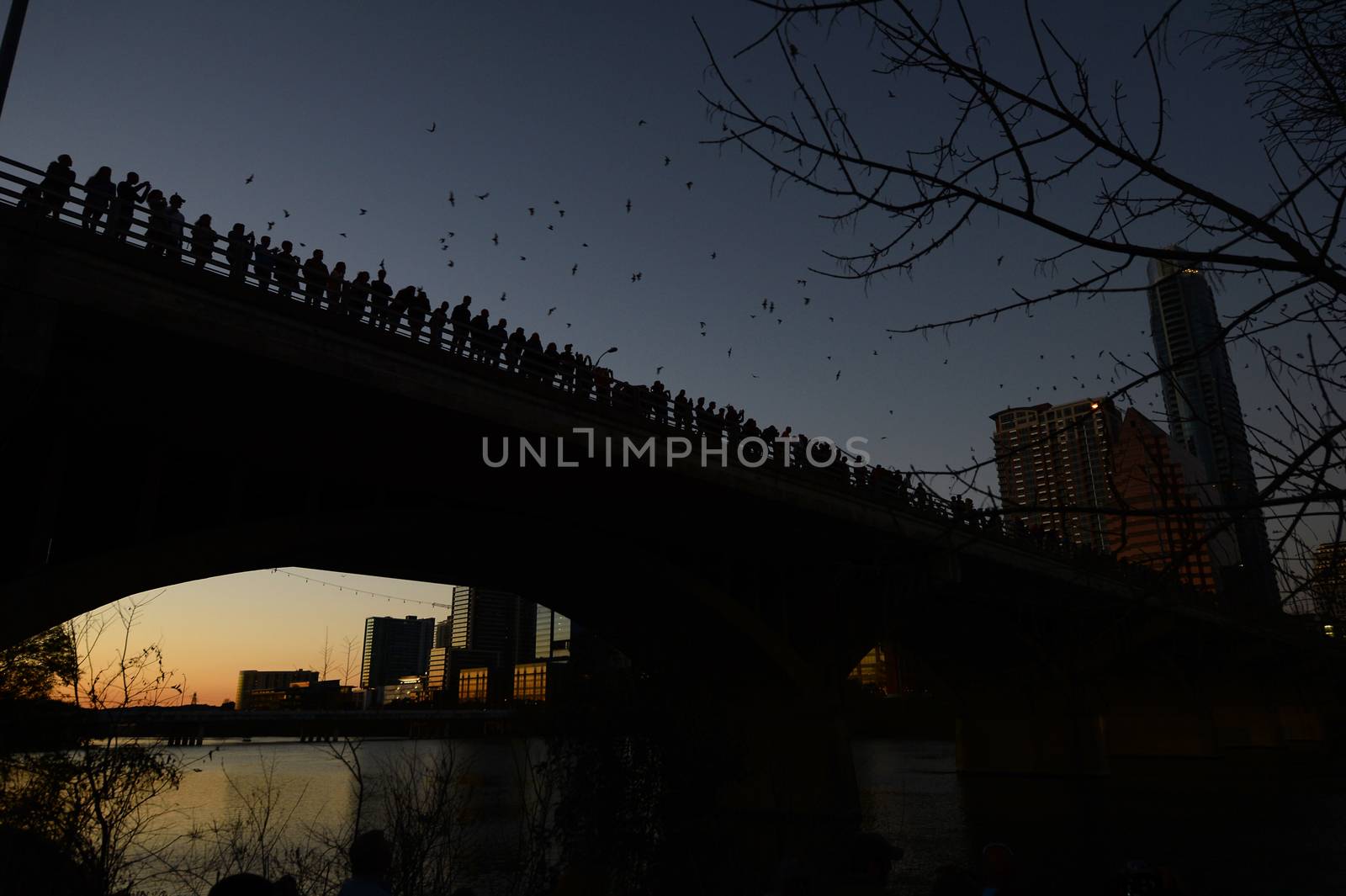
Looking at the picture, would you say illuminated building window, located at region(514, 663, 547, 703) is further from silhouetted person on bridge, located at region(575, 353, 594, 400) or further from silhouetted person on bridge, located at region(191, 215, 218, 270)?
silhouetted person on bridge, located at region(191, 215, 218, 270)

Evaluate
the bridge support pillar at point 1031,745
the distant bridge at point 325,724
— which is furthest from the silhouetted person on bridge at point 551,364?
the distant bridge at point 325,724

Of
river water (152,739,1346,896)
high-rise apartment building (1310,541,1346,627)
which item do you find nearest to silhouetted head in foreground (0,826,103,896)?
river water (152,739,1346,896)

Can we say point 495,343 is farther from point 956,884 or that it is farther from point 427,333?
point 956,884

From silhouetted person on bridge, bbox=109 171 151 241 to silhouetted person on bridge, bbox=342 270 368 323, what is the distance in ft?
10.8

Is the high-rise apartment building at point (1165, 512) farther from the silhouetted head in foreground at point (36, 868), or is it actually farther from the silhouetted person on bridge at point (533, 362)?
the silhouetted person on bridge at point (533, 362)

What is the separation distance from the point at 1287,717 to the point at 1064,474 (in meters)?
96.0

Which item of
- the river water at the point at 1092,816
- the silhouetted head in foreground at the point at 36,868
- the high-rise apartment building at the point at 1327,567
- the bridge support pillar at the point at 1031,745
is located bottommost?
the river water at the point at 1092,816

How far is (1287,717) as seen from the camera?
78.2 metres

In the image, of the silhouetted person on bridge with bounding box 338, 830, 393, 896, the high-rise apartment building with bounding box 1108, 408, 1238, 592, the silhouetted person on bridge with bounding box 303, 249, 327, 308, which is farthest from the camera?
the silhouetted person on bridge with bounding box 303, 249, 327, 308

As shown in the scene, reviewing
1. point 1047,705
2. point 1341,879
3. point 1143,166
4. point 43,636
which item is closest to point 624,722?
point 43,636

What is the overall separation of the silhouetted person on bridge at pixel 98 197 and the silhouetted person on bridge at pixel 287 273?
2374 mm

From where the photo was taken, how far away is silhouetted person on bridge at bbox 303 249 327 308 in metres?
14.2

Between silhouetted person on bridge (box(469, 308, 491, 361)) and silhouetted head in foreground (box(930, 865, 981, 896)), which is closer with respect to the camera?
silhouetted head in foreground (box(930, 865, 981, 896))

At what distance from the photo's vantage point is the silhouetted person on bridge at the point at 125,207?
12352 millimetres
